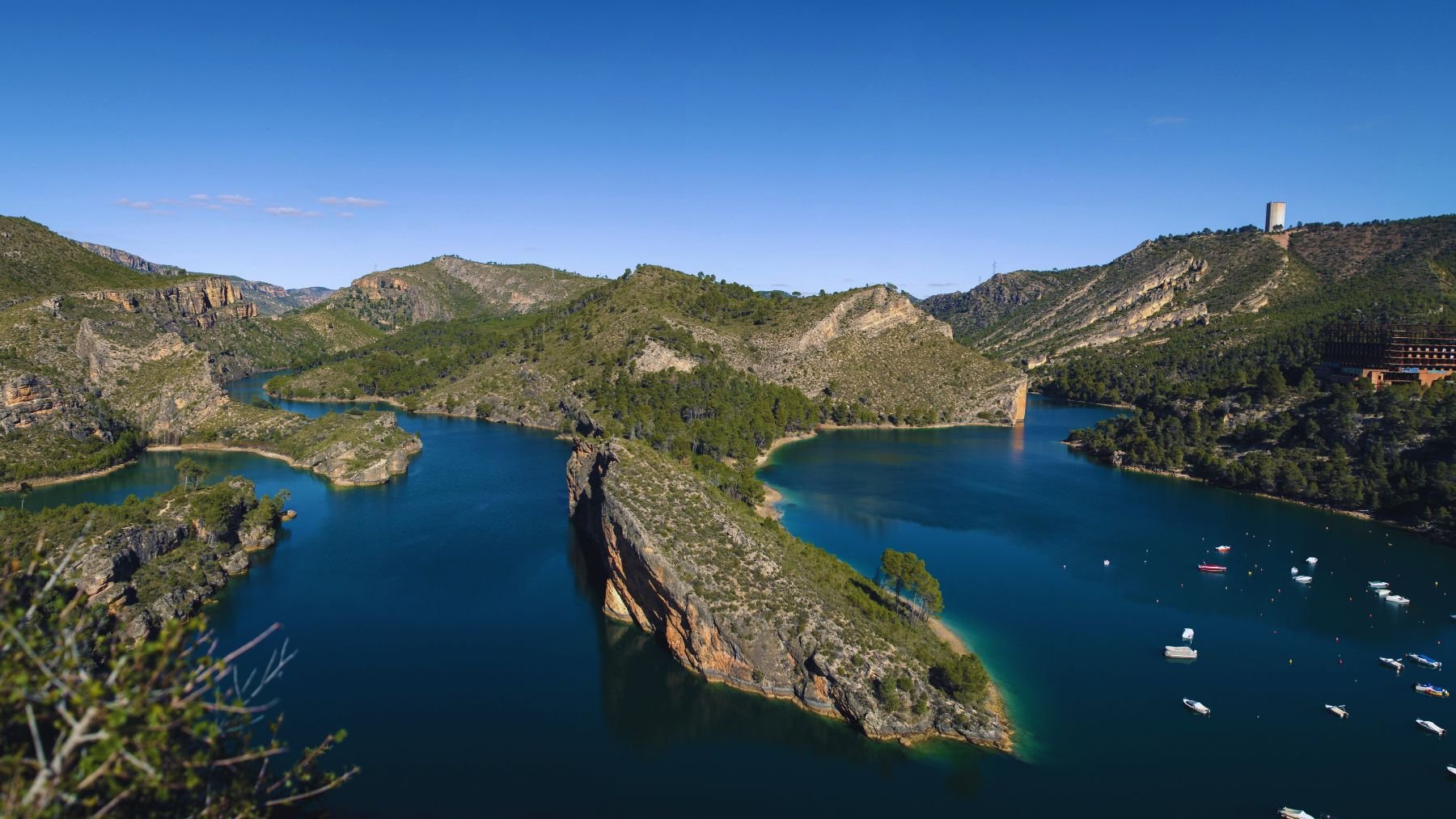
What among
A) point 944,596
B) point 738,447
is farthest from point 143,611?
point 738,447

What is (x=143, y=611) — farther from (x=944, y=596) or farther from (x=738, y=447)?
(x=738, y=447)

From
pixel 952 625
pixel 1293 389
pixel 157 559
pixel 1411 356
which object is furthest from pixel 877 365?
pixel 157 559

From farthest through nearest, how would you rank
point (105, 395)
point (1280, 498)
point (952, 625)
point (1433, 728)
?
point (105, 395)
point (1280, 498)
point (952, 625)
point (1433, 728)

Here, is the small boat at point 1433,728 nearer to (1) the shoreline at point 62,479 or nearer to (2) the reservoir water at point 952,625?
(2) the reservoir water at point 952,625

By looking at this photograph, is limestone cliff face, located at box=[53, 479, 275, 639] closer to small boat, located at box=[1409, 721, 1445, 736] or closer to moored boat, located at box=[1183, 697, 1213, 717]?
moored boat, located at box=[1183, 697, 1213, 717]

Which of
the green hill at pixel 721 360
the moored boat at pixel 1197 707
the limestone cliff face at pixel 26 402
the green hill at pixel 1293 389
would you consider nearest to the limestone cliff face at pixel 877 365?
the green hill at pixel 721 360

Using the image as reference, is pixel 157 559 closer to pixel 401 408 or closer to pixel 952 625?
pixel 952 625
